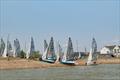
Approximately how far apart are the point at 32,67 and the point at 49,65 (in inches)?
193

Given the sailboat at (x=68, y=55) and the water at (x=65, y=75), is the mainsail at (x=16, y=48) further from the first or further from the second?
the water at (x=65, y=75)

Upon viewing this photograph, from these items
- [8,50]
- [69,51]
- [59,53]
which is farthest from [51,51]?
[8,50]

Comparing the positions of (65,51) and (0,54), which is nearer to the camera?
(65,51)

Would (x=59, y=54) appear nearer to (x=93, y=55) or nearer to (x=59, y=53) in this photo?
(x=59, y=53)

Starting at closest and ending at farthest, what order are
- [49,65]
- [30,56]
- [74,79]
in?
1. [74,79]
2. [49,65]
3. [30,56]

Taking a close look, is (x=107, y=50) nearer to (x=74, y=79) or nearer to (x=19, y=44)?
(x=19, y=44)

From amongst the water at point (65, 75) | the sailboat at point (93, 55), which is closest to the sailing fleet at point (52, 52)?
the sailboat at point (93, 55)

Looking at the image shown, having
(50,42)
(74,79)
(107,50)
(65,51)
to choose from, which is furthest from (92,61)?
(107,50)

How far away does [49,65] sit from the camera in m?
81.4

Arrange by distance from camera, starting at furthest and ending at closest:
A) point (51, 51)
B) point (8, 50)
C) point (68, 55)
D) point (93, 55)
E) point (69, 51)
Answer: point (8, 50), point (51, 51), point (69, 51), point (68, 55), point (93, 55)

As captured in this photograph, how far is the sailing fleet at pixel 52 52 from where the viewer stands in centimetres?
8412

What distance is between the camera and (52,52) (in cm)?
9025

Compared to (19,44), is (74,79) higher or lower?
lower

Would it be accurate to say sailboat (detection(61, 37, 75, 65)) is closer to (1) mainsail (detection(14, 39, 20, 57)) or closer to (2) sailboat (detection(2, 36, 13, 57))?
(2) sailboat (detection(2, 36, 13, 57))
